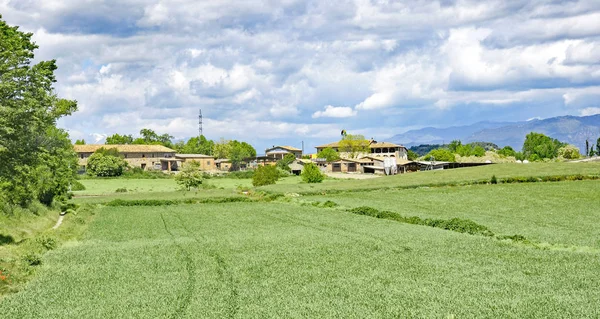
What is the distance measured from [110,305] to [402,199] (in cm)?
5192

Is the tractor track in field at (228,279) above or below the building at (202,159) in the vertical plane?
below

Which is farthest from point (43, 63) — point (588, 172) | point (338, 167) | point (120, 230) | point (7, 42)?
point (338, 167)

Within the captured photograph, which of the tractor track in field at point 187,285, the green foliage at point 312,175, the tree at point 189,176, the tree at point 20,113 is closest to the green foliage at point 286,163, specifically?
the green foliage at point 312,175

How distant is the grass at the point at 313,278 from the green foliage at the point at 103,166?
113 meters

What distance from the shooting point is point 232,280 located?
2320 centimetres

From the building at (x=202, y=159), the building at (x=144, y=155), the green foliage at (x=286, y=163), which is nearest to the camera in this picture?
the green foliage at (x=286, y=163)

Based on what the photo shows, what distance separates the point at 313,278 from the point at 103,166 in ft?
433

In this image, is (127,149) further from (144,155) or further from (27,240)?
(27,240)

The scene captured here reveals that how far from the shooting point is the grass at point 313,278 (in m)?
18.4

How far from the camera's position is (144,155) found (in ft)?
582

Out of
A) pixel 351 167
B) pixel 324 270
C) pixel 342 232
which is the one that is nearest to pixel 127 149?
pixel 351 167

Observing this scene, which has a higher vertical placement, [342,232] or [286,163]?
[286,163]

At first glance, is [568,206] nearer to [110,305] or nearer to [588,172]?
[588,172]

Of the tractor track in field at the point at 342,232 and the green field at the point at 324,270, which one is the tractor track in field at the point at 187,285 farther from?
the tractor track in field at the point at 342,232
